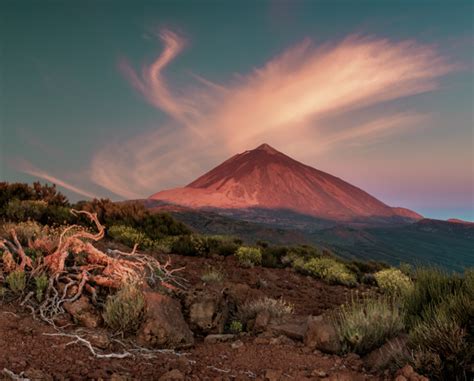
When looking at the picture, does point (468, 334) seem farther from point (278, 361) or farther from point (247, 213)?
point (247, 213)

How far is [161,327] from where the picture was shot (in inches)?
194

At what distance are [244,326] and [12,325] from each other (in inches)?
128

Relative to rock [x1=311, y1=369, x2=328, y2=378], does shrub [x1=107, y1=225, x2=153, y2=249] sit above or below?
above

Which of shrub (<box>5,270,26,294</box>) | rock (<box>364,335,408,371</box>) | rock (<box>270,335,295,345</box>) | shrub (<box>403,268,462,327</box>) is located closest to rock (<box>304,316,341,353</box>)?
rock (<box>270,335,295,345</box>)

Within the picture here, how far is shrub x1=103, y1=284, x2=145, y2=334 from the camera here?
491 centimetres

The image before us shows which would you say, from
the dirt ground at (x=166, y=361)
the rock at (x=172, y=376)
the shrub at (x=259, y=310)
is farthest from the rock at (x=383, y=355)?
the rock at (x=172, y=376)

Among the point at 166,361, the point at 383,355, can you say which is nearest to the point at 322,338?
the point at 383,355

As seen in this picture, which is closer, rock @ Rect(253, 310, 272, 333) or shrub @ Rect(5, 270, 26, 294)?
shrub @ Rect(5, 270, 26, 294)

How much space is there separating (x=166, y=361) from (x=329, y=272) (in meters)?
8.67

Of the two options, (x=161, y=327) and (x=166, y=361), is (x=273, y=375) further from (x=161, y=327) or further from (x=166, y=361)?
(x=161, y=327)

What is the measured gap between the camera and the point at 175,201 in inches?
6983

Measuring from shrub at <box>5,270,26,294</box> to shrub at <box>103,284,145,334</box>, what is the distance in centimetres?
122

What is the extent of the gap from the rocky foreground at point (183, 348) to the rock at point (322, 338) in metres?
0.01

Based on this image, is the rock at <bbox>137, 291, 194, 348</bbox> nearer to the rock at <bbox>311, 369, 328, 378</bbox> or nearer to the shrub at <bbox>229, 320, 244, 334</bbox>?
the shrub at <bbox>229, 320, 244, 334</bbox>
